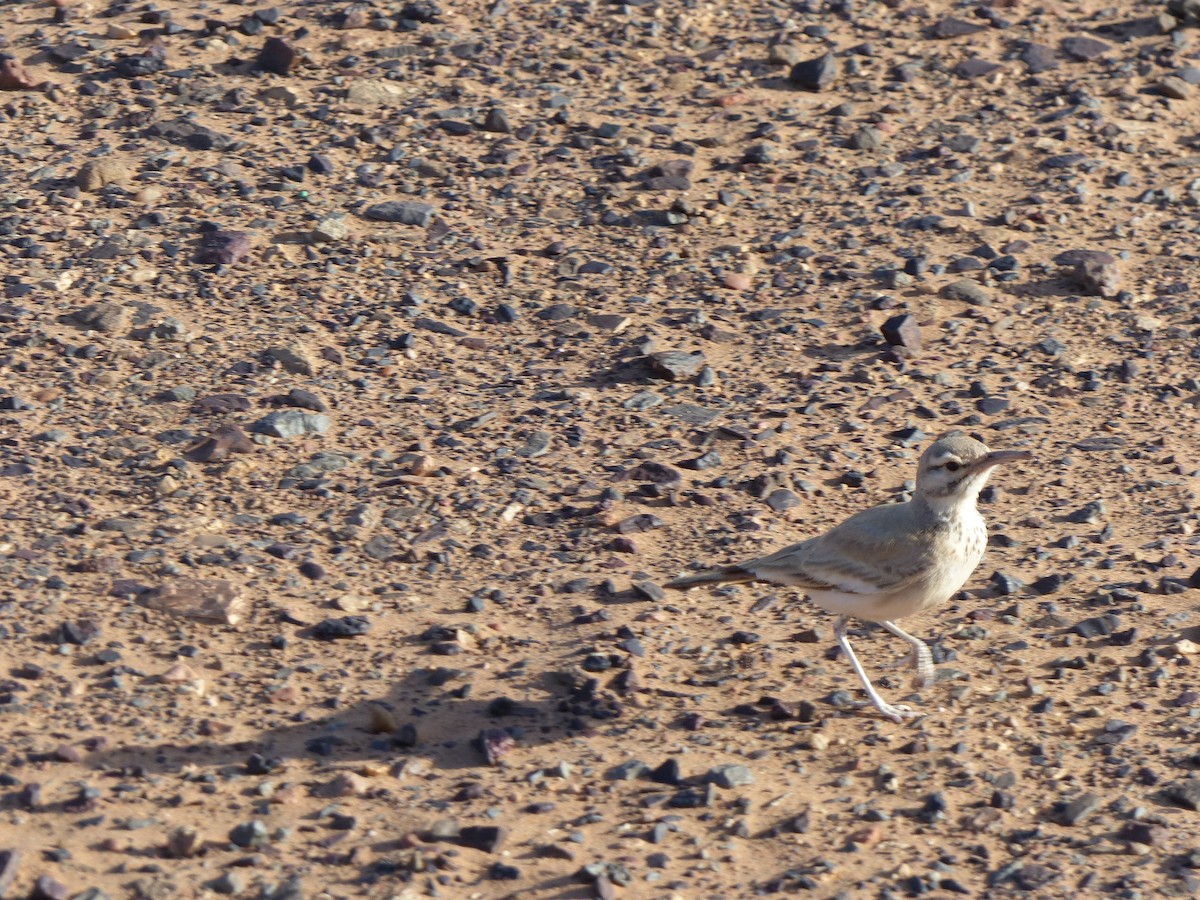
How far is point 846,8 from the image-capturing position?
469 inches

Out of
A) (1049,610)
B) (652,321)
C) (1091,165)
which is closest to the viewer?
(1049,610)

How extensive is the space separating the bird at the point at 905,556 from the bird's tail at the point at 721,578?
0.08 ft

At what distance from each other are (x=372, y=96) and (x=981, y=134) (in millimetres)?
4051

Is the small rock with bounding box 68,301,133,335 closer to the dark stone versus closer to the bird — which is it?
the bird

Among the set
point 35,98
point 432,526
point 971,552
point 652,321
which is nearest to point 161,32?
point 35,98

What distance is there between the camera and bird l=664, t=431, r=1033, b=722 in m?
6.48

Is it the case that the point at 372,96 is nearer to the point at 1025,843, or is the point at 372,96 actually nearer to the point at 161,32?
the point at 161,32

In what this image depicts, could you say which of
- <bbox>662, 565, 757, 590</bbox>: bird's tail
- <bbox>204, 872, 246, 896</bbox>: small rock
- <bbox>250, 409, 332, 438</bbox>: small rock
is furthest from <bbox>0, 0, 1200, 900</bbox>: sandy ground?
<bbox>662, 565, 757, 590</bbox>: bird's tail

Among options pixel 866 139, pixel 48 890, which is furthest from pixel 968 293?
pixel 48 890

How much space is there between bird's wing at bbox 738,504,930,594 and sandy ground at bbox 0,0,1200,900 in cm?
44

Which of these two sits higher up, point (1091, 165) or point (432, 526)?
point (1091, 165)

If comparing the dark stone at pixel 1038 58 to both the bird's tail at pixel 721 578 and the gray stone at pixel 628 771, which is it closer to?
the bird's tail at pixel 721 578

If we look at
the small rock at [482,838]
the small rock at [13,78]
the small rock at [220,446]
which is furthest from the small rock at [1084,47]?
the small rock at [482,838]

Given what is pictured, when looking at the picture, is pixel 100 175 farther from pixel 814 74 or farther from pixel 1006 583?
pixel 1006 583
